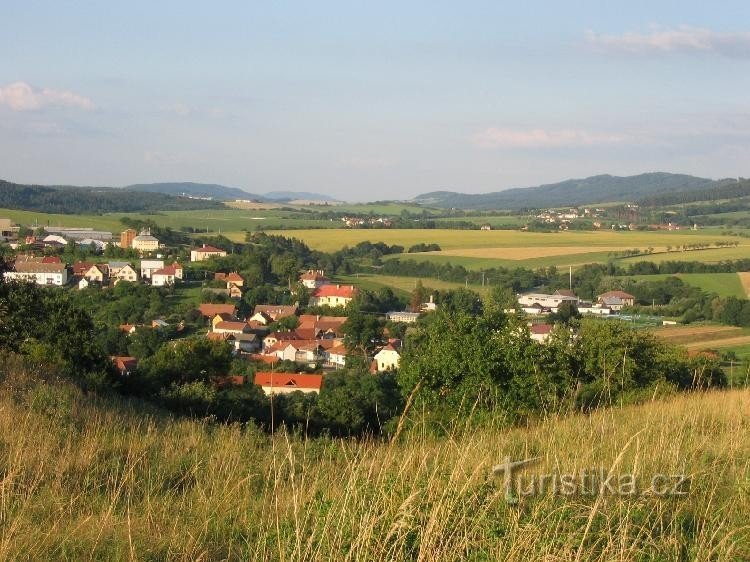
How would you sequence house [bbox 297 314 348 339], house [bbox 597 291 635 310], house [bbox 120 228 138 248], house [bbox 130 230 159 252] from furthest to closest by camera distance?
house [bbox 120 228 138 248]
house [bbox 130 230 159 252]
house [bbox 597 291 635 310]
house [bbox 297 314 348 339]

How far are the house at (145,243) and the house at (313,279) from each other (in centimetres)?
1190

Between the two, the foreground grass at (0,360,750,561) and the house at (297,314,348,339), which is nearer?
the foreground grass at (0,360,750,561)

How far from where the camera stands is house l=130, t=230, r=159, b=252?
5994 centimetres

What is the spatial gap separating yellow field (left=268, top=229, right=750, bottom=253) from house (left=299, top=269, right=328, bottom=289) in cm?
1699

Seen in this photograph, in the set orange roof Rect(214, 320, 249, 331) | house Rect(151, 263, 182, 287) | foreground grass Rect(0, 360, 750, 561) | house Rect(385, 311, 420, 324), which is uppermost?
foreground grass Rect(0, 360, 750, 561)

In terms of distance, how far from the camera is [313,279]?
2132 inches

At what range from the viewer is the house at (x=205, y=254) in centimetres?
5793

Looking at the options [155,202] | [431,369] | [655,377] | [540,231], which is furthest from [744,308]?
[155,202]

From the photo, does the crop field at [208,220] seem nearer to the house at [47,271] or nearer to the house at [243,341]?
the house at [47,271]

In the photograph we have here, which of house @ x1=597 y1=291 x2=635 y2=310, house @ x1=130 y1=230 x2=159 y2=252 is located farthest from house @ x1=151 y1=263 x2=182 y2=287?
house @ x1=597 y1=291 x2=635 y2=310

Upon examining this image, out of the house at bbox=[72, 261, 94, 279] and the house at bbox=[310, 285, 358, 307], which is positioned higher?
the house at bbox=[72, 261, 94, 279]

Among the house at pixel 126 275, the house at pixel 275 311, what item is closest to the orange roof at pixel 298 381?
the house at pixel 275 311

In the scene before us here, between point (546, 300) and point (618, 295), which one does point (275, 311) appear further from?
point (618, 295)

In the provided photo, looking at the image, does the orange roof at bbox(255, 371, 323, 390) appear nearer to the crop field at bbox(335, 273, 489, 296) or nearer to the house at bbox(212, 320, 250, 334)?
the house at bbox(212, 320, 250, 334)
